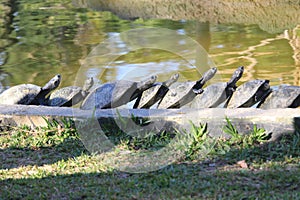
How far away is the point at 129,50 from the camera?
845 centimetres

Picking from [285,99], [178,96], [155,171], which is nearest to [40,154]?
[155,171]

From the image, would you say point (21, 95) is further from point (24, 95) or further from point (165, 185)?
point (165, 185)

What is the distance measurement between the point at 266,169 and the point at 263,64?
12.2ft

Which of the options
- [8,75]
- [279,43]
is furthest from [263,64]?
[8,75]

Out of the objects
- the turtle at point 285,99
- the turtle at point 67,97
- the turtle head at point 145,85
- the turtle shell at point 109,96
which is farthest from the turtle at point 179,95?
the turtle at point 67,97

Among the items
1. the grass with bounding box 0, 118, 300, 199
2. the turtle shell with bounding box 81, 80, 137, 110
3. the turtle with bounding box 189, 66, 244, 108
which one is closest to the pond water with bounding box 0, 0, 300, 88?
the turtle with bounding box 189, 66, 244, 108

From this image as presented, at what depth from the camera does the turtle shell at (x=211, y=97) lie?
501 cm

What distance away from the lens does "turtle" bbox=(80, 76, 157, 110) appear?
513 cm

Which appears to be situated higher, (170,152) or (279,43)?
(170,152)

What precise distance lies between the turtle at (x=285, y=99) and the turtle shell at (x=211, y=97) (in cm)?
36

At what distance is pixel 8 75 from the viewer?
7.50 meters

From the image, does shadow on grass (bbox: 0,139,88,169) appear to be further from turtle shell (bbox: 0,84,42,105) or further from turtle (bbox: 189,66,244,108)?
turtle (bbox: 189,66,244,108)

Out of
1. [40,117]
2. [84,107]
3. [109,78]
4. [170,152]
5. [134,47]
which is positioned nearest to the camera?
[170,152]

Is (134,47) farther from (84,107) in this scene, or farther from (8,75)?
(84,107)
